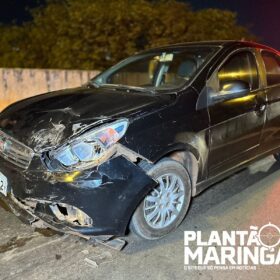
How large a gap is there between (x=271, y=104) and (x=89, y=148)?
8.05 feet

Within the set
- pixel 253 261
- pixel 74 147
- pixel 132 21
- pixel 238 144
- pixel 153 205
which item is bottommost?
pixel 253 261

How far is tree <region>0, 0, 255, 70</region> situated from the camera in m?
8.34

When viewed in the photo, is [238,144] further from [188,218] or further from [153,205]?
[153,205]

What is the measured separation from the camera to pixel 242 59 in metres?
4.04

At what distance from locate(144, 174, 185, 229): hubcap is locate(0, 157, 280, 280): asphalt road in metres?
0.19

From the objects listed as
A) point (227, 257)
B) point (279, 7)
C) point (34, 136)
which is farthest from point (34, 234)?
point (279, 7)

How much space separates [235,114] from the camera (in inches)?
144

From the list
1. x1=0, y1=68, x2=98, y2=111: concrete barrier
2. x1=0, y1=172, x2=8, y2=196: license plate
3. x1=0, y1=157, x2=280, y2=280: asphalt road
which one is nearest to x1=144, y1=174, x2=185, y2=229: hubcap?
x1=0, y1=157, x2=280, y2=280: asphalt road

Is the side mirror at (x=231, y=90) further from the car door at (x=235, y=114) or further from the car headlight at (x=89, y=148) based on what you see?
the car headlight at (x=89, y=148)

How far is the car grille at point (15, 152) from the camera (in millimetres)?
2877

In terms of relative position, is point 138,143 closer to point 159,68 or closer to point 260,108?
point 260,108

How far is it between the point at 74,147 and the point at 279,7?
34.8ft

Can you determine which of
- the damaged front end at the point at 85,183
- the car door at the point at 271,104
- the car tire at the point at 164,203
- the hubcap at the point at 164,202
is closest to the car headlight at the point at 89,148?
the damaged front end at the point at 85,183

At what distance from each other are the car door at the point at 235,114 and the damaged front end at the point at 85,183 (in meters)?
1.02
